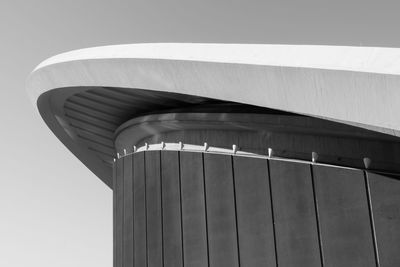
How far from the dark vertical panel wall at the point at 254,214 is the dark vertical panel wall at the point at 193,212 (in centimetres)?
124

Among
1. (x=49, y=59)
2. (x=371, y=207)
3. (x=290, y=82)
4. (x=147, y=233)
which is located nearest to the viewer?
(x=290, y=82)

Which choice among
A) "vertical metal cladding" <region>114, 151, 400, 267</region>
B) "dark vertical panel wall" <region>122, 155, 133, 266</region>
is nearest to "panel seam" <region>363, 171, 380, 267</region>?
"vertical metal cladding" <region>114, 151, 400, 267</region>

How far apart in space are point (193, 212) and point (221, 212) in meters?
1.04

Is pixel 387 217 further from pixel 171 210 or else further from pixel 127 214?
pixel 127 214

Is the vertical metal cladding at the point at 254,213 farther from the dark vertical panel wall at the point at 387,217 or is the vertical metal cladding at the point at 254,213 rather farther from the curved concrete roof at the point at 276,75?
the curved concrete roof at the point at 276,75

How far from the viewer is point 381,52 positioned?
8.80 meters

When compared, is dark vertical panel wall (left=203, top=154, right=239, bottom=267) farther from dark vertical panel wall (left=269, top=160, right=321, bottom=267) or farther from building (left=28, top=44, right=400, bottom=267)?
dark vertical panel wall (left=269, top=160, right=321, bottom=267)

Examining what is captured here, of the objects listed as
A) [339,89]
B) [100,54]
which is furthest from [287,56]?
[100,54]

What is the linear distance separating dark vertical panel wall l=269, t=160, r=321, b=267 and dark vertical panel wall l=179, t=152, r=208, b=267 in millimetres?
2315

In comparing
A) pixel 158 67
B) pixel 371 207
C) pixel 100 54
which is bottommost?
pixel 371 207

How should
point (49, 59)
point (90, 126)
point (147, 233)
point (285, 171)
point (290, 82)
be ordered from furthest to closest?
point (90, 126)
point (49, 59)
point (147, 233)
point (285, 171)
point (290, 82)

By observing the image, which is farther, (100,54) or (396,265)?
(100,54)

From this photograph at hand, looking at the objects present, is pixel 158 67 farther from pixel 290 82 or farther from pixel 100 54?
pixel 290 82

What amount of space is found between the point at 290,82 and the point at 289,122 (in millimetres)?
2882
